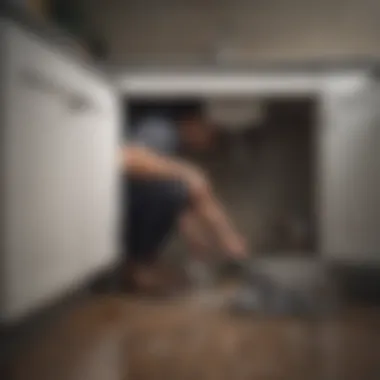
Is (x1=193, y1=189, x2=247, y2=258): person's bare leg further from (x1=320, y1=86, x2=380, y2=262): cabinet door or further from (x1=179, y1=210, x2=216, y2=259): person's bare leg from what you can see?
(x1=320, y1=86, x2=380, y2=262): cabinet door

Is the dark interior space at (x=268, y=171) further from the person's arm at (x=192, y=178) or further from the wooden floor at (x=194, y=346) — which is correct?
A: the wooden floor at (x=194, y=346)

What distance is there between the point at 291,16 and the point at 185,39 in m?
0.35

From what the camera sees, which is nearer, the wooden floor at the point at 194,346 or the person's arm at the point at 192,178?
the wooden floor at the point at 194,346

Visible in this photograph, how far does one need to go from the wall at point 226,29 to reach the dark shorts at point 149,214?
0.44 m

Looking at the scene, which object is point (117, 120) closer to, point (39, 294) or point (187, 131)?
point (187, 131)

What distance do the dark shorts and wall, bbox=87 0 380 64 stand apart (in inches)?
17.2

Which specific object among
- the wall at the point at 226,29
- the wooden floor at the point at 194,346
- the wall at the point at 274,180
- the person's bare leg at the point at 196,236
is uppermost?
the wall at the point at 226,29

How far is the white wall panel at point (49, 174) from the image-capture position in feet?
5.09

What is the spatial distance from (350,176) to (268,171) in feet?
1.06

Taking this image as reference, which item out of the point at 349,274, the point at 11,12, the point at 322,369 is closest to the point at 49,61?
the point at 11,12

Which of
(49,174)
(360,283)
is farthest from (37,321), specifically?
(360,283)

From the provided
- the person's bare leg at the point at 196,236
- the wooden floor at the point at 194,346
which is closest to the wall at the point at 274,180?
the person's bare leg at the point at 196,236

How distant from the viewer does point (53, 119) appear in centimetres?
184

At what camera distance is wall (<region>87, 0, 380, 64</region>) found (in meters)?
2.62
